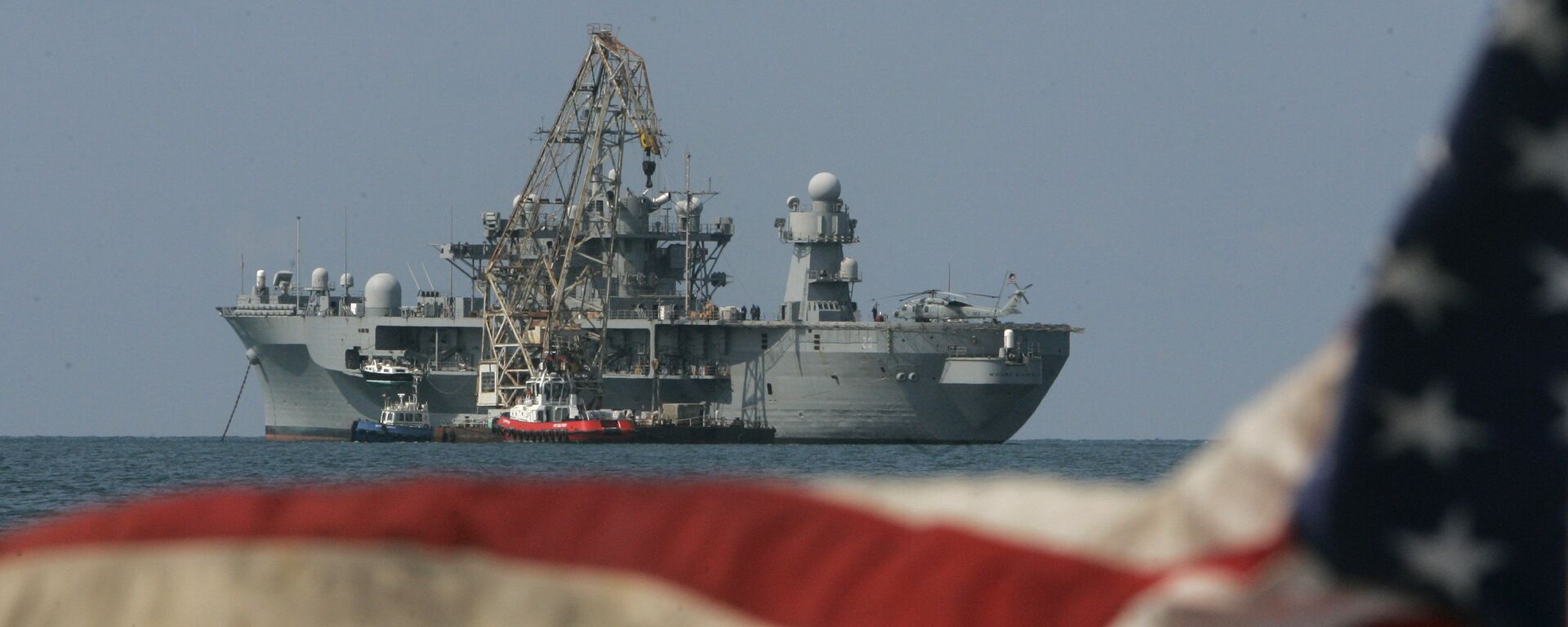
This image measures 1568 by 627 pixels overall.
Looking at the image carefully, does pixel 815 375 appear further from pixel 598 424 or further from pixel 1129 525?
pixel 1129 525

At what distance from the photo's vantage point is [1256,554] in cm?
167

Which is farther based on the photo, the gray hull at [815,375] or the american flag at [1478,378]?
the gray hull at [815,375]

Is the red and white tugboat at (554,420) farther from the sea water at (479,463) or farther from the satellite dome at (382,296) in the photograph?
the satellite dome at (382,296)

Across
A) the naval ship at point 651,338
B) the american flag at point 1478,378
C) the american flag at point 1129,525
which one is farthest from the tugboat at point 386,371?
the american flag at point 1478,378

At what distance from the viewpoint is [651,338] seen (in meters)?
88.1

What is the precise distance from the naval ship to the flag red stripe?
8086cm

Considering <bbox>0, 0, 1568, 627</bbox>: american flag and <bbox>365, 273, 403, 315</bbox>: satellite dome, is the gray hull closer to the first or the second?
<bbox>365, 273, 403, 315</bbox>: satellite dome

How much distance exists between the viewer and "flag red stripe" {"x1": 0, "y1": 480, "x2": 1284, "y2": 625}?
198cm

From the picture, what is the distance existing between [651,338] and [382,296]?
48.5 ft

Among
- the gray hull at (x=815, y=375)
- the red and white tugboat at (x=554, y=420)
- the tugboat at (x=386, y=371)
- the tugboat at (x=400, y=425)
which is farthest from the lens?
the tugboat at (x=386, y=371)

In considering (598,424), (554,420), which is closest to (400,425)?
(554,420)

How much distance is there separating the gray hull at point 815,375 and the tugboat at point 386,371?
87cm

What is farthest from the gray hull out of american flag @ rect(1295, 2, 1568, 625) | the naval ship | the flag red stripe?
american flag @ rect(1295, 2, 1568, 625)

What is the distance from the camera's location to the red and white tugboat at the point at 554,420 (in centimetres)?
8169
